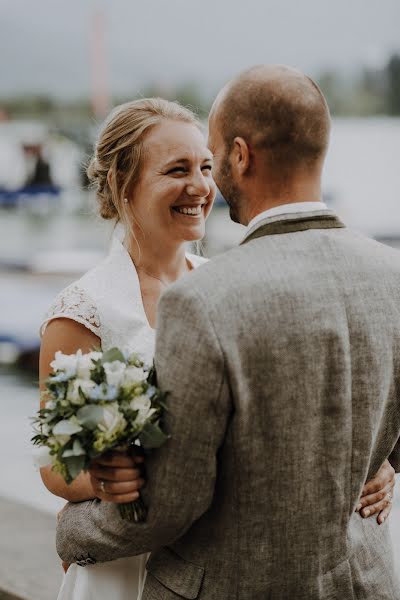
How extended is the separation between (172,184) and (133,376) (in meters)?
0.86

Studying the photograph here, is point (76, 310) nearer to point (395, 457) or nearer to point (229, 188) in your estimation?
point (229, 188)

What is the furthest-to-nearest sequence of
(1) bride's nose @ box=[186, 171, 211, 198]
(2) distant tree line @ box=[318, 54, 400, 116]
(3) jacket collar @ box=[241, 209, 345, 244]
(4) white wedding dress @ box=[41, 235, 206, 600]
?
(2) distant tree line @ box=[318, 54, 400, 116], (1) bride's nose @ box=[186, 171, 211, 198], (4) white wedding dress @ box=[41, 235, 206, 600], (3) jacket collar @ box=[241, 209, 345, 244]

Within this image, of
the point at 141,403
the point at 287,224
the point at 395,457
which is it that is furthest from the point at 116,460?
the point at 395,457

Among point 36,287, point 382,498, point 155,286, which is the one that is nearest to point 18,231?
point 36,287

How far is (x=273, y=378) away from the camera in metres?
1.43

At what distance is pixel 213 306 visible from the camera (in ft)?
4.57

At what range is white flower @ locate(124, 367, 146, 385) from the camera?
1.47 metres

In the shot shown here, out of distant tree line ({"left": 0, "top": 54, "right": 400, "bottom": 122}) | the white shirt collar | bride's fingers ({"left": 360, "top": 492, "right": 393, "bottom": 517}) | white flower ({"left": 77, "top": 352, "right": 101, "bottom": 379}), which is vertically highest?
the white shirt collar

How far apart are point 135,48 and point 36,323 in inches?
162

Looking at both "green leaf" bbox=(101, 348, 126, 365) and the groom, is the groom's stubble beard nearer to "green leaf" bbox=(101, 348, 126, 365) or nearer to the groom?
the groom

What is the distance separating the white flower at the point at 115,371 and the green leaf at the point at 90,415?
2.1 inches

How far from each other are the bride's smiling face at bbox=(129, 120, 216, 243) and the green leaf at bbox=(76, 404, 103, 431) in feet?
2.92

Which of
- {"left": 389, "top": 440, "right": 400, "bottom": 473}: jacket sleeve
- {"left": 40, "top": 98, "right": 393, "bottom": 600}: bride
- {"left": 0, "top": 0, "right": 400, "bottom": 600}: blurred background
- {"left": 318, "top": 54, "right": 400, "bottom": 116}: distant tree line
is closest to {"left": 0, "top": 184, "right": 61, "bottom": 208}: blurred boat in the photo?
{"left": 0, "top": 0, "right": 400, "bottom": 600}: blurred background

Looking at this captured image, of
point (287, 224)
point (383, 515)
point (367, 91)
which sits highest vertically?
point (287, 224)
